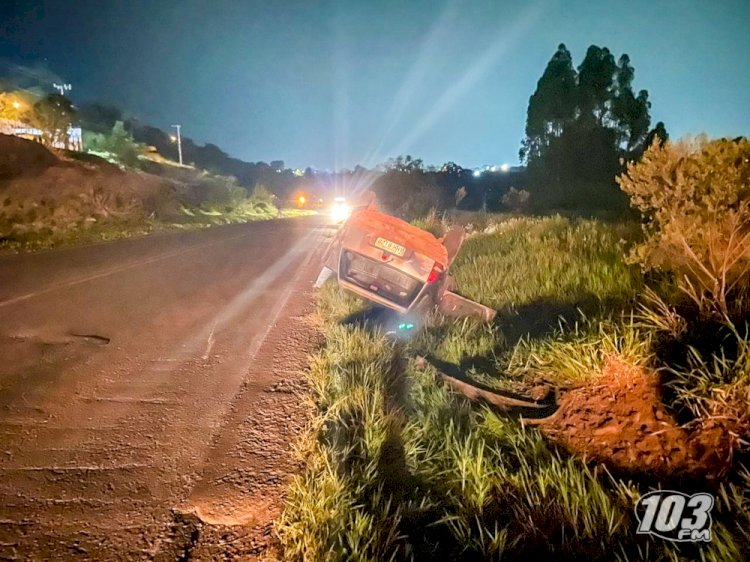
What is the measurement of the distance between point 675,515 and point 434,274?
476 centimetres

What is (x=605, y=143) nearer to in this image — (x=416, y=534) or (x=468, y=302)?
(x=468, y=302)

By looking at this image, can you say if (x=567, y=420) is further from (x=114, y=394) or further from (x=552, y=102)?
(x=552, y=102)

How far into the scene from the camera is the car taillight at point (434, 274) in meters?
7.35

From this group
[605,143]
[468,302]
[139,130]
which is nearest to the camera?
[468,302]

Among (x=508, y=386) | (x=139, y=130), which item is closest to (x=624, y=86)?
(x=508, y=386)

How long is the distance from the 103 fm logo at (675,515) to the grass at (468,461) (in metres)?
0.06

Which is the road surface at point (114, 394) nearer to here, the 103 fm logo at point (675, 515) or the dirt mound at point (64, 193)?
the 103 fm logo at point (675, 515)

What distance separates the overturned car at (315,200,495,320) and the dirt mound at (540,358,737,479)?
2.98 m

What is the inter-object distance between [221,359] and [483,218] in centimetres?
1672

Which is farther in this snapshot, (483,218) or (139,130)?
(139,130)

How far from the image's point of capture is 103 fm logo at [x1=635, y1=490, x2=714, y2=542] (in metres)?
2.87

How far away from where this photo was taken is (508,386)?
5.14 meters

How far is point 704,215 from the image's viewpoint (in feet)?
17.8

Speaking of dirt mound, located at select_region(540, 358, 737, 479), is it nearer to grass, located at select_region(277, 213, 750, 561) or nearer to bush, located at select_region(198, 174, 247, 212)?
grass, located at select_region(277, 213, 750, 561)
